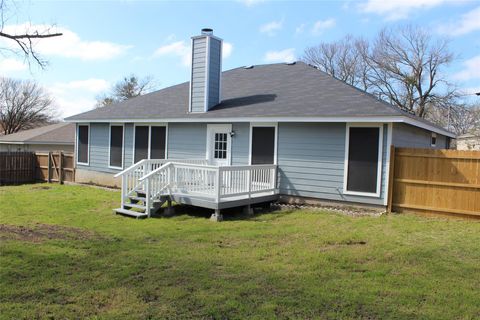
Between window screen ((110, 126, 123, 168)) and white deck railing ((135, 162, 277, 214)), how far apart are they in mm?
5334

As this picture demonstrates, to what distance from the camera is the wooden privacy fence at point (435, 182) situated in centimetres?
877

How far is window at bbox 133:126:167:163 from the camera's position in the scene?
1371 centimetres

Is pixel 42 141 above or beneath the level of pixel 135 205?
above

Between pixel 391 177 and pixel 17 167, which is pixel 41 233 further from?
pixel 17 167

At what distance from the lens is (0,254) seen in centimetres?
571

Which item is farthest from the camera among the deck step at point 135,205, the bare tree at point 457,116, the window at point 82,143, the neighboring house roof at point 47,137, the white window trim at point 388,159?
the bare tree at point 457,116

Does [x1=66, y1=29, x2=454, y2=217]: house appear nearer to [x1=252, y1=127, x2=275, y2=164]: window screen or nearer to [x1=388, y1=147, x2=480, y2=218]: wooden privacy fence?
[x1=252, y1=127, x2=275, y2=164]: window screen

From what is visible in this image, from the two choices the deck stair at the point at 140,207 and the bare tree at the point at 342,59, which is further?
the bare tree at the point at 342,59

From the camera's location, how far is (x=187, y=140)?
13.0m

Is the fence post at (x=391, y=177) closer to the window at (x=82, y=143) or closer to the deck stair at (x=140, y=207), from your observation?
the deck stair at (x=140, y=207)

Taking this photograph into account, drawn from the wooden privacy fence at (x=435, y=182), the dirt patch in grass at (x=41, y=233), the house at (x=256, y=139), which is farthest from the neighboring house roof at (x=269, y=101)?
the dirt patch in grass at (x=41, y=233)

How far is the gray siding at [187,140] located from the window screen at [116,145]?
103 inches

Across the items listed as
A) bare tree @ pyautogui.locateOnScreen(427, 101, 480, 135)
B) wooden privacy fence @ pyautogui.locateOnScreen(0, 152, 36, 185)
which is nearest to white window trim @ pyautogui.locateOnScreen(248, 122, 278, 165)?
wooden privacy fence @ pyautogui.locateOnScreen(0, 152, 36, 185)

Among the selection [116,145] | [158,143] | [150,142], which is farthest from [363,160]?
[116,145]
